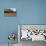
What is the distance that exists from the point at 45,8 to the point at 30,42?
33.7 inches

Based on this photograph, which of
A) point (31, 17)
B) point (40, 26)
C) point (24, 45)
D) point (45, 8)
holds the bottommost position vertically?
point (24, 45)

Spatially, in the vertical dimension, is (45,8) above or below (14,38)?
above

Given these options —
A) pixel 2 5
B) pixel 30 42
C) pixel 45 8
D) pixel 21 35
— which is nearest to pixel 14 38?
pixel 21 35

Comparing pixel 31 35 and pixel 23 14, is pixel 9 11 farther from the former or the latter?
pixel 31 35

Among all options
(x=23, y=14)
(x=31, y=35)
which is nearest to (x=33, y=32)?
(x=31, y=35)

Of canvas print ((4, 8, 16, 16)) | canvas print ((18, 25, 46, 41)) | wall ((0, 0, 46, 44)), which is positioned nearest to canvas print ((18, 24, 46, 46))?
canvas print ((18, 25, 46, 41))

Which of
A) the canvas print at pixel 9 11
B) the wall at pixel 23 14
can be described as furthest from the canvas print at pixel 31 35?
the canvas print at pixel 9 11

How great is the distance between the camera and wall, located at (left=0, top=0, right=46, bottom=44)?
2.85 m

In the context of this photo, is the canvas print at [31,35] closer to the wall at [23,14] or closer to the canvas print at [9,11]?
the wall at [23,14]

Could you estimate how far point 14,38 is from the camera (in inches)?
110

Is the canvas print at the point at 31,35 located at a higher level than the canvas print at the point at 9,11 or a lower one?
lower

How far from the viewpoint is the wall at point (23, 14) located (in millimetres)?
2854

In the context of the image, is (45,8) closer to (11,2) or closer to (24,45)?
(11,2)

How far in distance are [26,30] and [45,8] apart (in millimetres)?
681
